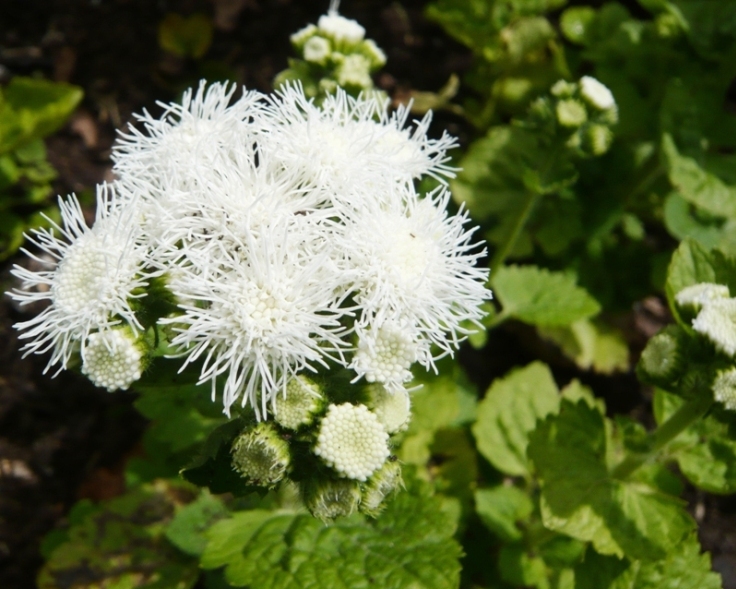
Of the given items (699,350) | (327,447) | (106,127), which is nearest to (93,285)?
(327,447)

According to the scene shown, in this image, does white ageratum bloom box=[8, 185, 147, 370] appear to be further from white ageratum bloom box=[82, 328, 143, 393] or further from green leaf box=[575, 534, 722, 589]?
green leaf box=[575, 534, 722, 589]

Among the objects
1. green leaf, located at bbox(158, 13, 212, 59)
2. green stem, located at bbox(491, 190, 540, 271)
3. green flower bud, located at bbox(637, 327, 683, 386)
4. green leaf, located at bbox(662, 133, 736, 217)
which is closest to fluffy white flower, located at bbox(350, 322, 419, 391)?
green flower bud, located at bbox(637, 327, 683, 386)

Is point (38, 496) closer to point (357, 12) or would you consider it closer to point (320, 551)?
point (320, 551)

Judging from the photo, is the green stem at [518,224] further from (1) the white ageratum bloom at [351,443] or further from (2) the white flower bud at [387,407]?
(1) the white ageratum bloom at [351,443]

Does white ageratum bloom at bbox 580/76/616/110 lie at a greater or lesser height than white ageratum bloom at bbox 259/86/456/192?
greater

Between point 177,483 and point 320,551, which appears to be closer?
point 320,551

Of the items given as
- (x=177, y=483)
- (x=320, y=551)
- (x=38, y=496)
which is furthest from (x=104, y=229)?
(x=38, y=496)
